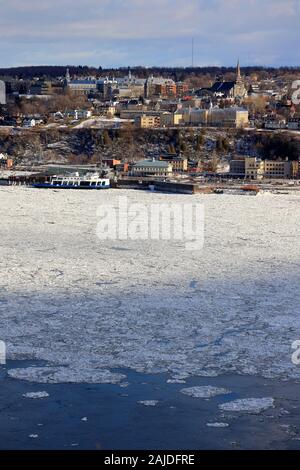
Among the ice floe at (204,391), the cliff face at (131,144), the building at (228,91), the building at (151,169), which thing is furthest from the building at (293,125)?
the ice floe at (204,391)

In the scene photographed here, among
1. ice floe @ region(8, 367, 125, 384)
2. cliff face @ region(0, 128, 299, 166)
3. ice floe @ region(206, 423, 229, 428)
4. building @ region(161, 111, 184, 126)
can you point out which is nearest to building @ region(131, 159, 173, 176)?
cliff face @ region(0, 128, 299, 166)

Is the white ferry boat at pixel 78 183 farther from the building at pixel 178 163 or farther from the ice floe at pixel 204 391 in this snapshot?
the ice floe at pixel 204 391

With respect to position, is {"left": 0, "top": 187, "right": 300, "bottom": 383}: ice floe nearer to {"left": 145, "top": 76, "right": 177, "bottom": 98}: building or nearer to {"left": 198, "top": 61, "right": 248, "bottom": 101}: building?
{"left": 198, "top": 61, "right": 248, "bottom": 101}: building

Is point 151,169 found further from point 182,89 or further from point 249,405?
point 182,89

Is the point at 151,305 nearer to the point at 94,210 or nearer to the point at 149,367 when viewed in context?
the point at 149,367

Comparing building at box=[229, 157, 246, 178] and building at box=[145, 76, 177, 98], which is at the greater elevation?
building at box=[145, 76, 177, 98]

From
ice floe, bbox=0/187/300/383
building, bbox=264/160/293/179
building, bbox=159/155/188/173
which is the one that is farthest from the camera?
building, bbox=159/155/188/173
